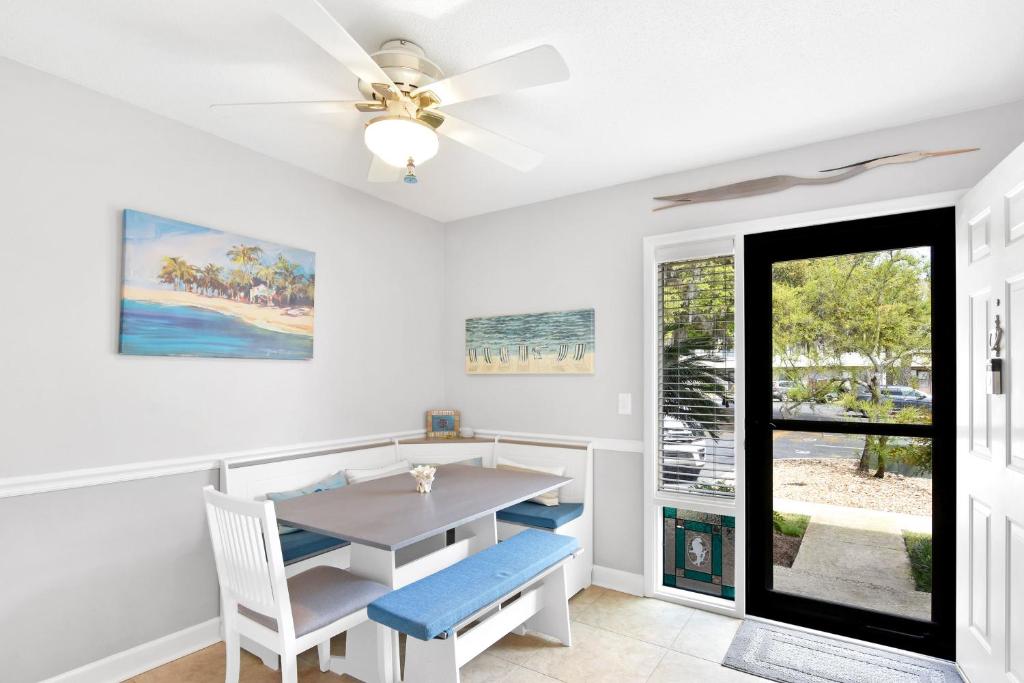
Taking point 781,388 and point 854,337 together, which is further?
point 781,388

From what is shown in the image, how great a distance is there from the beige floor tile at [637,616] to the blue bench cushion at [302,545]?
1.38m

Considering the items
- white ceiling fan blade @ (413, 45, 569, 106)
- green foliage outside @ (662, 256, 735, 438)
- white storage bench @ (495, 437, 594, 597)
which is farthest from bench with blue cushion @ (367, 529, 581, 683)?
white ceiling fan blade @ (413, 45, 569, 106)

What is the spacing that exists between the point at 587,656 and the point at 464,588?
2.89ft

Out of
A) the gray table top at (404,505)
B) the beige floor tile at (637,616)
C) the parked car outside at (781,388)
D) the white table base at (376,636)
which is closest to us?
the gray table top at (404,505)

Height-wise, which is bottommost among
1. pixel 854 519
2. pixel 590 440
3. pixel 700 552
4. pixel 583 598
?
pixel 583 598

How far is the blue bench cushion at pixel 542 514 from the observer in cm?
311

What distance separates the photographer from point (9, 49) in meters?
2.06

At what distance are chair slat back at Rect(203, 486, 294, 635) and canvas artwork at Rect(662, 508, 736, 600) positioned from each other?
7.22 feet

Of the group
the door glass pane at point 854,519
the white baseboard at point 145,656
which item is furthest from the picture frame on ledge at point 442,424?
the door glass pane at point 854,519

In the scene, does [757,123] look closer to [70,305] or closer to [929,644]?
[929,644]

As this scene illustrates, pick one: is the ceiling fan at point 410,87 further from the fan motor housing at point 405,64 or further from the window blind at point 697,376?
the window blind at point 697,376

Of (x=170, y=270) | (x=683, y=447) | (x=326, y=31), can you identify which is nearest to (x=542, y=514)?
(x=683, y=447)

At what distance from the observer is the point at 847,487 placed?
2793 mm

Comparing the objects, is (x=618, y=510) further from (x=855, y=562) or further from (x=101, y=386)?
(x=101, y=386)
